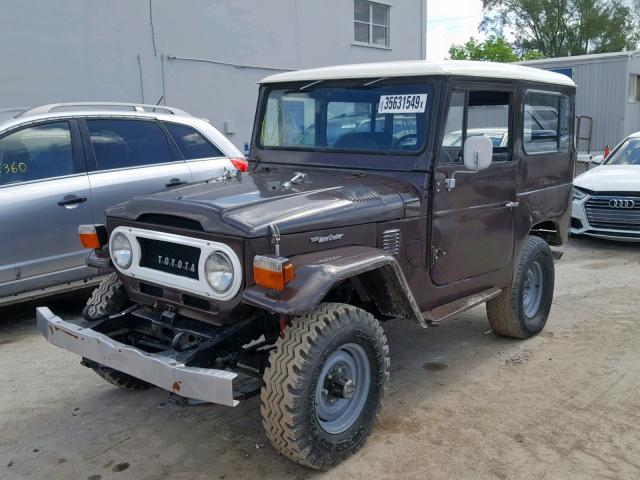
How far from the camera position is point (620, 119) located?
17062mm

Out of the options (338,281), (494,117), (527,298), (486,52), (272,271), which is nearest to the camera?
(272,271)

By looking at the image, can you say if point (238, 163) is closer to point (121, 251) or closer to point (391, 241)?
point (121, 251)

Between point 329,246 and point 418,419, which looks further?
point 418,419

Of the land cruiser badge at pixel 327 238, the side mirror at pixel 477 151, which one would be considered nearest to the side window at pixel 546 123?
the side mirror at pixel 477 151

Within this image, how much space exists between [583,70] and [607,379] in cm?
1459

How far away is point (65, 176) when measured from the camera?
18.3 ft

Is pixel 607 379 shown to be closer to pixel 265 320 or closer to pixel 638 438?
pixel 638 438

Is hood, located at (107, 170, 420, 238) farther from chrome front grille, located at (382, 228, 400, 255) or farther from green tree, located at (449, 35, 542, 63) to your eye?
green tree, located at (449, 35, 542, 63)

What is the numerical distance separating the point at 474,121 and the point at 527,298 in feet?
5.70

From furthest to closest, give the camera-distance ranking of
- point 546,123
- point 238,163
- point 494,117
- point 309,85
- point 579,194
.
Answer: point 579,194, point 238,163, point 546,123, point 494,117, point 309,85

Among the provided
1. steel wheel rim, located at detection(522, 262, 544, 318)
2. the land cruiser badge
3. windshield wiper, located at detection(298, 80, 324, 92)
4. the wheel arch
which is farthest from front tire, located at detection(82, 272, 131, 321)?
the wheel arch

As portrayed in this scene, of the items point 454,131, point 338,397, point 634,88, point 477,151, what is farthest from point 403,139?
point 634,88

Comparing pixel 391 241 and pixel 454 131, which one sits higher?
pixel 454 131

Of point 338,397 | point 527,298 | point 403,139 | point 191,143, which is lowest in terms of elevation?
point 527,298
